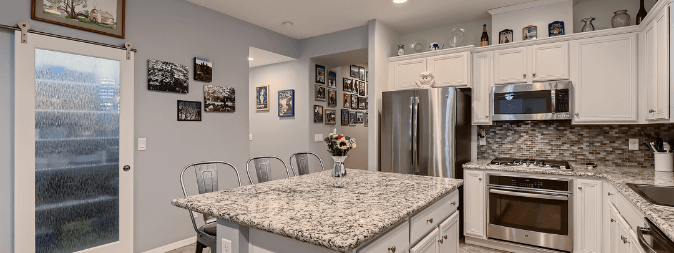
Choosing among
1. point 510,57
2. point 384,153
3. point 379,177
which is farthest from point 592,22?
point 379,177

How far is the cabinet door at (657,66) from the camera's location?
7.11 feet

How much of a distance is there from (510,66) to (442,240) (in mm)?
2228

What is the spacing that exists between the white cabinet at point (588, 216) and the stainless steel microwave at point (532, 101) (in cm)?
68

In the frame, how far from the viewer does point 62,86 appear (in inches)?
96.7

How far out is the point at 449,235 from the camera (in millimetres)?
2051

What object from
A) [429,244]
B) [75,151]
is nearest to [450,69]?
[429,244]

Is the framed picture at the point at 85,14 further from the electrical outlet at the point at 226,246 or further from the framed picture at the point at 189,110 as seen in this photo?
the electrical outlet at the point at 226,246

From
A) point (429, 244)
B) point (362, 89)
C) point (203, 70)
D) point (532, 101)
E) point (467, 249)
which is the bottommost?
point (467, 249)

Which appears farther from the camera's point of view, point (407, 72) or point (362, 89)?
point (362, 89)

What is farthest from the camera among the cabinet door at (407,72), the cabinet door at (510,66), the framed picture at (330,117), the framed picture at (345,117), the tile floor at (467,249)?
the framed picture at (345,117)

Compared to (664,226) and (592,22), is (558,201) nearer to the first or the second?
(664,226)

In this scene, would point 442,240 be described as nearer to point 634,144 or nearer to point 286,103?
point 634,144

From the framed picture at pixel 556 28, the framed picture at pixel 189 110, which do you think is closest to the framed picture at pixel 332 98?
the framed picture at pixel 189 110

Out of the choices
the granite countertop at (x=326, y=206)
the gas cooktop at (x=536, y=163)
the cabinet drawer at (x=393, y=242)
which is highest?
the gas cooktop at (x=536, y=163)
